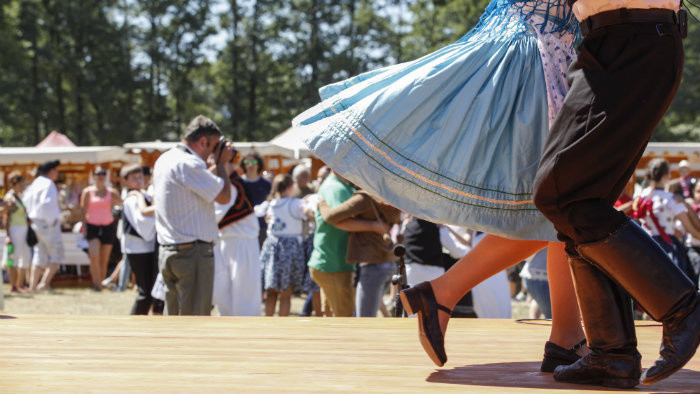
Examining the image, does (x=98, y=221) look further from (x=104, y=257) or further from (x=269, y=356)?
(x=269, y=356)

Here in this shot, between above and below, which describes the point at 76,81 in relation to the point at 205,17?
below

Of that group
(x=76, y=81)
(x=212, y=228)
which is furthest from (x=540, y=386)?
(x=76, y=81)

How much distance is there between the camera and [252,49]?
129 feet

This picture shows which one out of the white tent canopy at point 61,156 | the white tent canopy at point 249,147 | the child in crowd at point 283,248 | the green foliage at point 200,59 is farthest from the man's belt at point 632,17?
the green foliage at point 200,59

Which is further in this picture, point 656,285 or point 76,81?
point 76,81

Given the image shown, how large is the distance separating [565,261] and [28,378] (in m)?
1.57

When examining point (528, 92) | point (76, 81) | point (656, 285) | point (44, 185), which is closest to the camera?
point (656, 285)

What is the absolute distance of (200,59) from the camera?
39281 millimetres

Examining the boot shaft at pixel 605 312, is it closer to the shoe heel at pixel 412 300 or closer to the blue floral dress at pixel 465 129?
the blue floral dress at pixel 465 129

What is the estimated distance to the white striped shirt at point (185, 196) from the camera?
5.57m

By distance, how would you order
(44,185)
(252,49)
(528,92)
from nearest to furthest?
(528,92)
(44,185)
(252,49)

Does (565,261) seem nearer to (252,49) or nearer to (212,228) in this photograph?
(212,228)

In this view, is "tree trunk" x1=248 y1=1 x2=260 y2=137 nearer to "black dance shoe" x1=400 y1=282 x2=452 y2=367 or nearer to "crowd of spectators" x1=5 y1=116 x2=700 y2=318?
"crowd of spectators" x1=5 y1=116 x2=700 y2=318

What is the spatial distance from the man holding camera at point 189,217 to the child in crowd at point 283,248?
2.41 meters
